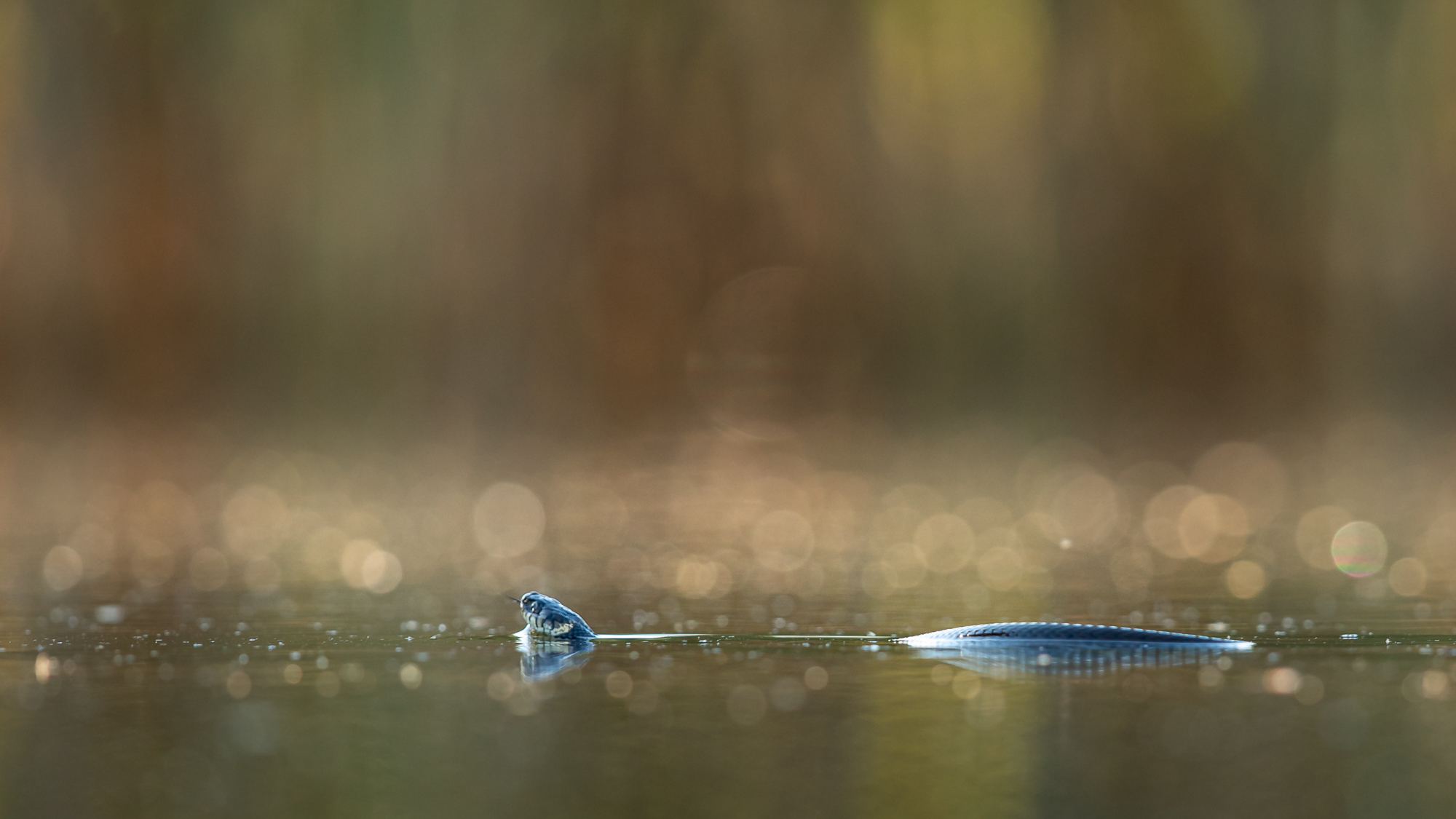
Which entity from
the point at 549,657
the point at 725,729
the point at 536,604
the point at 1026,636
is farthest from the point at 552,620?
the point at 725,729

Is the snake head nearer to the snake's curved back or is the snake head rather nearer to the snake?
the snake

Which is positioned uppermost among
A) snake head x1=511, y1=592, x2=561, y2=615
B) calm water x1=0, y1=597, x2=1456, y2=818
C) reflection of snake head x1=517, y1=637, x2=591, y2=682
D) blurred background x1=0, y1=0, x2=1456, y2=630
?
blurred background x1=0, y1=0, x2=1456, y2=630

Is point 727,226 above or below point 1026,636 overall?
above

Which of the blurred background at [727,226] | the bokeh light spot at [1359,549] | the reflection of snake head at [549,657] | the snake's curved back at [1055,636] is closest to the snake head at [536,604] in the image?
the reflection of snake head at [549,657]

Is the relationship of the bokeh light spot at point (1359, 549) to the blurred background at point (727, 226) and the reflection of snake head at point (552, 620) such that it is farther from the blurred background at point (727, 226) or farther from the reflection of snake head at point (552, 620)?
the blurred background at point (727, 226)

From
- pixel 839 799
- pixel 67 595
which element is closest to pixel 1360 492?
pixel 67 595

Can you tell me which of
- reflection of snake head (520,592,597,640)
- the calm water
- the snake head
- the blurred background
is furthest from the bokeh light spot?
the blurred background

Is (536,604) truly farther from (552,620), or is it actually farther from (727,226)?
(727,226)

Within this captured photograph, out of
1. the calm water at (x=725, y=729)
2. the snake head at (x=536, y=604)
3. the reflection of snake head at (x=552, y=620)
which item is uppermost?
the snake head at (x=536, y=604)
